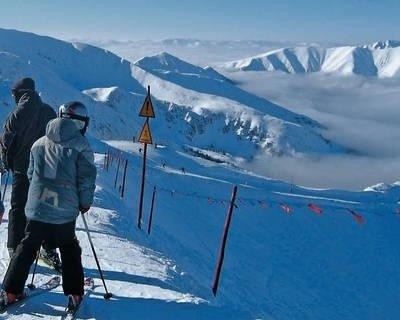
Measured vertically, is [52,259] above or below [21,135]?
below

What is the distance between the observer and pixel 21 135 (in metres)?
7.61

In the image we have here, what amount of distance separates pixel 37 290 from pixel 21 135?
6.61 feet

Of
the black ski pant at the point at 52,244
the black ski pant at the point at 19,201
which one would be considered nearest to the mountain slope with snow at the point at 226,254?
the black ski pant at the point at 52,244

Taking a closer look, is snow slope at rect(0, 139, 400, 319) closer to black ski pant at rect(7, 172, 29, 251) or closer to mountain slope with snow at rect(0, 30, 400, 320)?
mountain slope with snow at rect(0, 30, 400, 320)

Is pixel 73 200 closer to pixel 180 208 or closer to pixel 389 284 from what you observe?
pixel 180 208

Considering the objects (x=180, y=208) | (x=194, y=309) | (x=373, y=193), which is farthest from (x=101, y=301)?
(x=373, y=193)

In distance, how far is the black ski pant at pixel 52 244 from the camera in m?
6.30

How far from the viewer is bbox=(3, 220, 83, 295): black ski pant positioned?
6.30 metres

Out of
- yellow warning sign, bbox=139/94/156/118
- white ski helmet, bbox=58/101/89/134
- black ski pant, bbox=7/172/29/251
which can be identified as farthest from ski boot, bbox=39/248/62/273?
yellow warning sign, bbox=139/94/156/118

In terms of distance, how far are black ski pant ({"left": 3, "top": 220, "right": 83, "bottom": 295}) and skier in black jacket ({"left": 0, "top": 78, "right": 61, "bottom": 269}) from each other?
1451 mm

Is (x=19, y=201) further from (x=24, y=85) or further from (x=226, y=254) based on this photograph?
(x=226, y=254)

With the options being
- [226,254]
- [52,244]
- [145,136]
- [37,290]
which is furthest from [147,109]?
[226,254]

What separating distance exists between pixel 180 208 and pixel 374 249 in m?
17.7

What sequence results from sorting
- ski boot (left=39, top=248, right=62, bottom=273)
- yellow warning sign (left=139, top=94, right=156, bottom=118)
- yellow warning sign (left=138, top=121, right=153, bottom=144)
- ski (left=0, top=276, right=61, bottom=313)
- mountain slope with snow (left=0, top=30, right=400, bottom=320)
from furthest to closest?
1. yellow warning sign (left=138, top=121, right=153, bottom=144)
2. yellow warning sign (left=139, top=94, right=156, bottom=118)
3. ski boot (left=39, top=248, right=62, bottom=273)
4. mountain slope with snow (left=0, top=30, right=400, bottom=320)
5. ski (left=0, top=276, right=61, bottom=313)
